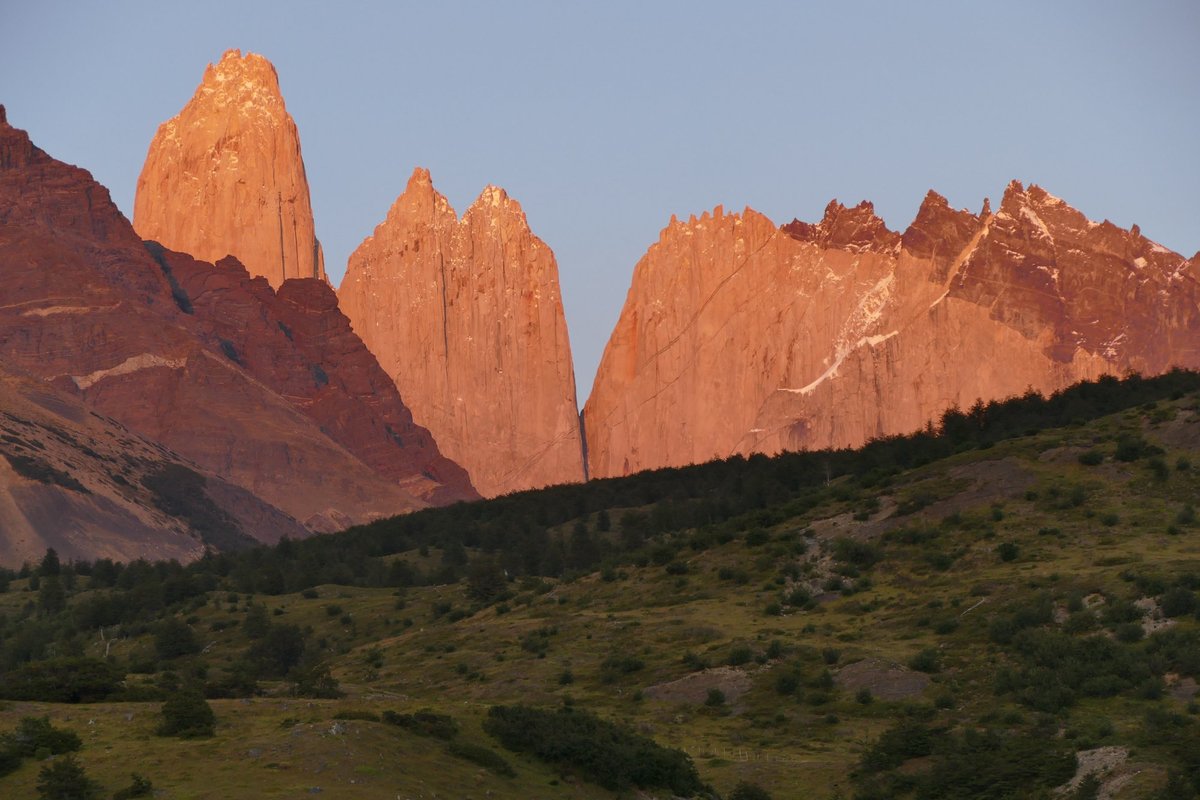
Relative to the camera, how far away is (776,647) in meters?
75.9

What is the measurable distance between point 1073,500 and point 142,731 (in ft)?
189

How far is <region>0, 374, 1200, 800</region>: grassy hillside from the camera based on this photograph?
51719 mm

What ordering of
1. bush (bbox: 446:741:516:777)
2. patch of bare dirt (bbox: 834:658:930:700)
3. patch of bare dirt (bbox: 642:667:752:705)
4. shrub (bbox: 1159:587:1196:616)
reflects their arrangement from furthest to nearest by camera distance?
1. patch of bare dirt (bbox: 642:667:752:705)
2. shrub (bbox: 1159:587:1196:616)
3. patch of bare dirt (bbox: 834:658:930:700)
4. bush (bbox: 446:741:516:777)

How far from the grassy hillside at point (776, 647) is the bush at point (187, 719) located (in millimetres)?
431

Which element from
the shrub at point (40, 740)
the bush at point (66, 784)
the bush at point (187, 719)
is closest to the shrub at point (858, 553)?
the bush at point (187, 719)

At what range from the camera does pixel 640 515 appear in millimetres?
157750

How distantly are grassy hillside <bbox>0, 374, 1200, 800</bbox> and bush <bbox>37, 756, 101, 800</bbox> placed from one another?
0.77 meters

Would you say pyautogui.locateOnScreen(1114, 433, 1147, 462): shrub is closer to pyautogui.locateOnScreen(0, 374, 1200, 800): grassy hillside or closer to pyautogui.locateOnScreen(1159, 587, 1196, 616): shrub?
pyautogui.locateOnScreen(0, 374, 1200, 800): grassy hillside

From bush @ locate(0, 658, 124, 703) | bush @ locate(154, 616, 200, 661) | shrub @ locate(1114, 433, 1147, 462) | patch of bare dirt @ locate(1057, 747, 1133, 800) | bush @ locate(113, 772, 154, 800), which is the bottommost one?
patch of bare dirt @ locate(1057, 747, 1133, 800)

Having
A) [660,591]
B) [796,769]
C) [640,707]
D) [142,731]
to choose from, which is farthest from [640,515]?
[142,731]

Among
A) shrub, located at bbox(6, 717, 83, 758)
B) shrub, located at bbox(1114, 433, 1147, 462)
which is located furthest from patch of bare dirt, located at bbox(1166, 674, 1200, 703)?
shrub, located at bbox(6, 717, 83, 758)

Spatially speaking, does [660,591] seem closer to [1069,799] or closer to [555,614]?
[555,614]

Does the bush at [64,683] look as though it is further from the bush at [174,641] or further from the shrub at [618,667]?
the bush at [174,641]

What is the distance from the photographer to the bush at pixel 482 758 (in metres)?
51.3
